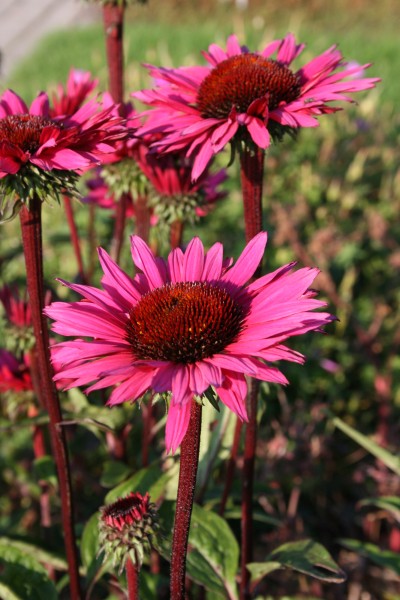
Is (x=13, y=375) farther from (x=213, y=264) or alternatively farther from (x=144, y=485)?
(x=213, y=264)

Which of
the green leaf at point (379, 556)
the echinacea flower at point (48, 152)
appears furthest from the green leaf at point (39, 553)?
the echinacea flower at point (48, 152)

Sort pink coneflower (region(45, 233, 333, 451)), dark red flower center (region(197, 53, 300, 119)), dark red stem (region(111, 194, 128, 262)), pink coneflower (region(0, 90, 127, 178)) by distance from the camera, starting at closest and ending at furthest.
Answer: pink coneflower (region(45, 233, 333, 451)) < pink coneflower (region(0, 90, 127, 178)) < dark red flower center (region(197, 53, 300, 119)) < dark red stem (region(111, 194, 128, 262))

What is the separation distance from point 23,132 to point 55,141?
0.09 m

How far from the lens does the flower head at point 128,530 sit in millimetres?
859

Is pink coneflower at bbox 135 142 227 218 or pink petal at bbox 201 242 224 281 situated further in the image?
pink coneflower at bbox 135 142 227 218

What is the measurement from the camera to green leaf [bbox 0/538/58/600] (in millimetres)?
1115

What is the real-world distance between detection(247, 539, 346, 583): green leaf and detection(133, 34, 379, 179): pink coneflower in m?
0.60

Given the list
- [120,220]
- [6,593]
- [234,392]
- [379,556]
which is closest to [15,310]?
[120,220]

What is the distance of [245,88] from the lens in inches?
40.6

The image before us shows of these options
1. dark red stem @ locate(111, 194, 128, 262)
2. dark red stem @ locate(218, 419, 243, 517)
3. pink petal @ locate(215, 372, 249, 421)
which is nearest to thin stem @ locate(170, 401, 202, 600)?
pink petal @ locate(215, 372, 249, 421)

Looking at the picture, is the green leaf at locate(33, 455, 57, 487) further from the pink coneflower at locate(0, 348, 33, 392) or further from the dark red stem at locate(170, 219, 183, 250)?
the dark red stem at locate(170, 219, 183, 250)

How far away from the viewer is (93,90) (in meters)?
1.30

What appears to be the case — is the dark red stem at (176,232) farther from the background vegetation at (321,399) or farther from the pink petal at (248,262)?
the pink petal at (248,262)

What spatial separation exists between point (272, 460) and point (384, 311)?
0.80 meters
